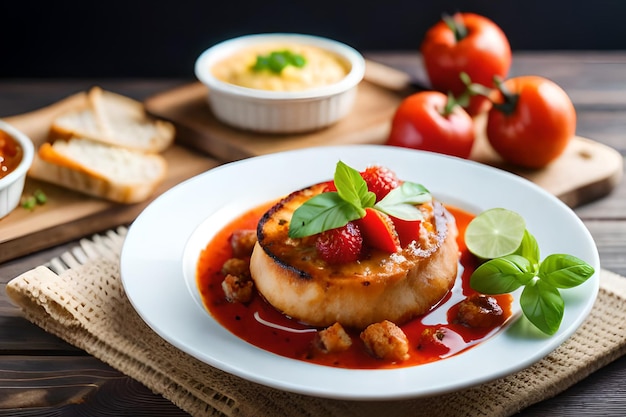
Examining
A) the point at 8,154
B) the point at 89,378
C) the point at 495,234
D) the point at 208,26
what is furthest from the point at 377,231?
the point at 208,26

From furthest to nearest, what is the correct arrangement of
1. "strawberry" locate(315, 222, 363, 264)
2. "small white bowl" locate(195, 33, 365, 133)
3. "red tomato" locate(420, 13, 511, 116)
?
"red tomato" locate(420, 13, 511, 116) → "small white bowl" locate(195, 33, 365, 133) → "strawberry" locate(315, 222, 363, 264)

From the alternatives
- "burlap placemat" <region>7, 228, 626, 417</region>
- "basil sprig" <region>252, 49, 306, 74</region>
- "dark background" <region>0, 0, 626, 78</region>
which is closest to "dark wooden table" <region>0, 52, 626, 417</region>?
"burlap placemat" <region>7, 228, 626, 417</region>

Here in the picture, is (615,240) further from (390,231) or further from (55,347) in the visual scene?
(55,347)

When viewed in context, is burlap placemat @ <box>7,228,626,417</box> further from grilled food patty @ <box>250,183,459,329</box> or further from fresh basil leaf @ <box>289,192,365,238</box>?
fresh basil leaf @ <box>289,192,365,238</box>

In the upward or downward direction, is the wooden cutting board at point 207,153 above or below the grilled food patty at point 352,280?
below

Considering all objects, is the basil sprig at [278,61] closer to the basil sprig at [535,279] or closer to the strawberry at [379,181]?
the strawberry at [379,181]

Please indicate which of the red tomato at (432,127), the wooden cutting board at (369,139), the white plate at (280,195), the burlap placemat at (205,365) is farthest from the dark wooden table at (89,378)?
the red tomato at (432,127)
